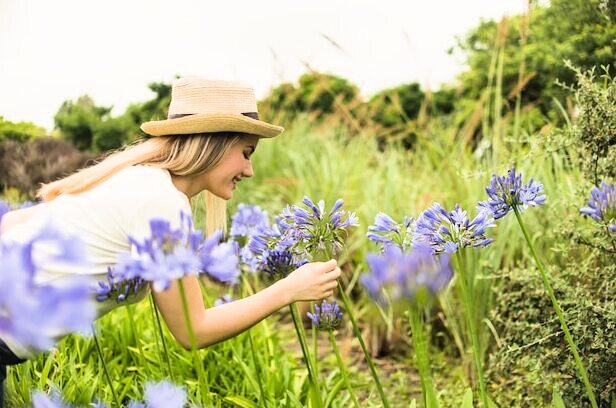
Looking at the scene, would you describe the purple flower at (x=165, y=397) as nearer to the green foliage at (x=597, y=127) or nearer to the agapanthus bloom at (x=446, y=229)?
the agapanthus bloom at (x=446, y=229)

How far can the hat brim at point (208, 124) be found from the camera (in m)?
2.08

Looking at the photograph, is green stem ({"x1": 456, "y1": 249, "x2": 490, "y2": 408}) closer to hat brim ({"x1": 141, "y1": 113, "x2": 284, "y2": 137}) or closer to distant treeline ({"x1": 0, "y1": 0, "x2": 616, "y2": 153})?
hat brim ({"x1": 141, "y1": 113, "x2": 284, "y2": 137})

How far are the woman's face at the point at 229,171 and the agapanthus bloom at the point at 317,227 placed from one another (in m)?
0.37

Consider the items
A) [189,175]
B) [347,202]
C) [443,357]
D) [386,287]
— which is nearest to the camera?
[386,287]

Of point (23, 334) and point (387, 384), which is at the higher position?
point (23, 334)

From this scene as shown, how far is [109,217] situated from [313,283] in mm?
547

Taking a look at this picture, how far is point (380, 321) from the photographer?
4.36 metres

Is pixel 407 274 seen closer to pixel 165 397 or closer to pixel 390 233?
pixel 390 233

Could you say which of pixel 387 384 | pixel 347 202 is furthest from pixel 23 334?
pixel 347 202

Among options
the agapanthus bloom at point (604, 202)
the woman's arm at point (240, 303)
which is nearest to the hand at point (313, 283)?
the woman's arm at point (240, 303)

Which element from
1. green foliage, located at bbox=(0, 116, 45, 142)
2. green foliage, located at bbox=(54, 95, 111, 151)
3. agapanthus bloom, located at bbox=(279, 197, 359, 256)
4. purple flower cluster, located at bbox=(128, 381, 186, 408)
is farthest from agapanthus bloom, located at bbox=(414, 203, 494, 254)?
green foliage, located at bbox=(54, 95, 111, 151)

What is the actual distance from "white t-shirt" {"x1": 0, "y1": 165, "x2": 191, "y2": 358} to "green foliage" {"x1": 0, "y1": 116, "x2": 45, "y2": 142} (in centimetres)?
403

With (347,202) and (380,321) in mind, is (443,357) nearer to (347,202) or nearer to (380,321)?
(380,321)

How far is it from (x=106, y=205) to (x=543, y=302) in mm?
1875
